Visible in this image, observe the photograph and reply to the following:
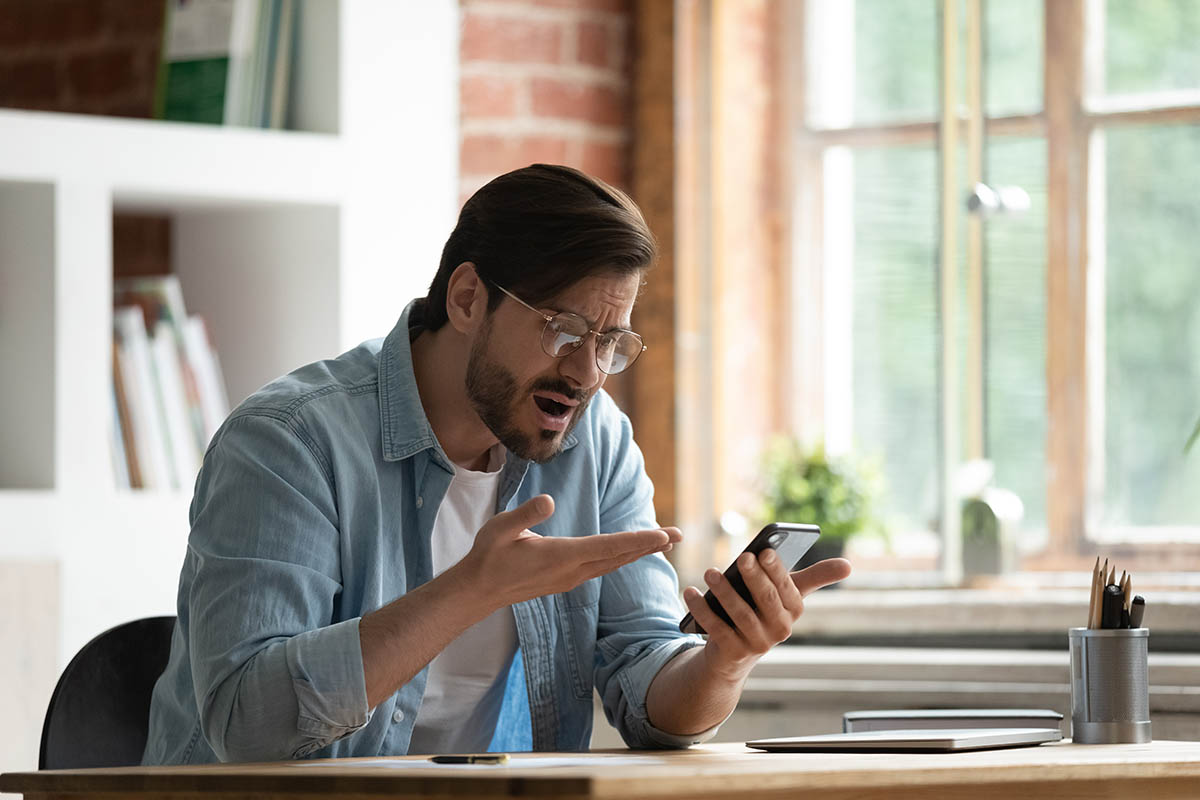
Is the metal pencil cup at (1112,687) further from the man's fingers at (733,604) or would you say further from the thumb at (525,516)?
the thumb at (525,516)

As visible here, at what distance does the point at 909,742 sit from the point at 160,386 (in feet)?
4.94

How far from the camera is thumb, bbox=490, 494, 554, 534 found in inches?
62.8

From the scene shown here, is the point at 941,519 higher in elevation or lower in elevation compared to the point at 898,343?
lower

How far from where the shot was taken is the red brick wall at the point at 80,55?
3238 mm

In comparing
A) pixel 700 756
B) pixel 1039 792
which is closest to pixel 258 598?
pixel 700 756

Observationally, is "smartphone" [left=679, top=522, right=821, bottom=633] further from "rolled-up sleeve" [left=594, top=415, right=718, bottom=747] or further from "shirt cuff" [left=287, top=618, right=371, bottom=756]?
"shirt cuff" [left=287, top=618, right=371, bottom=756]

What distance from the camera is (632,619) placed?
2143 millimetres

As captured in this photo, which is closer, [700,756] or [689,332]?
[700,756]

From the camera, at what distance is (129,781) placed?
1.52 metres

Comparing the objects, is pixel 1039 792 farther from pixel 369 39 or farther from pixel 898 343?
pixel 369 39

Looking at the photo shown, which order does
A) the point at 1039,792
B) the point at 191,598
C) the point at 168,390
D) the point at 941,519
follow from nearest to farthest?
the point at 1039,792 < the point at 191,598 < the point at 168,390 < the point at 941,519

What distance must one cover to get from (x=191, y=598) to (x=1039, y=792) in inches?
34.5

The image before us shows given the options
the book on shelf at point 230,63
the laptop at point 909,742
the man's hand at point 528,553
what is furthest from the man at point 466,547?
the book on shelf at point 230,63

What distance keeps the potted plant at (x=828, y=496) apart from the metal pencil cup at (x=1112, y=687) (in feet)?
3.49
